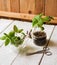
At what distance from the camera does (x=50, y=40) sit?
120cm

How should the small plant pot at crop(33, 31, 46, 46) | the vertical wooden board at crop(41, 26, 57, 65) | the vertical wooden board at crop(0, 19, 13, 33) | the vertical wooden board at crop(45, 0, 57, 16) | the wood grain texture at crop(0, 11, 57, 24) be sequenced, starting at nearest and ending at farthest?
1. the vertical wooden board at crop(41, 26, 57, 65)
2. the small plant pot at crop(33, 31, 46, 46)
3. the vertical wooden board at crop(0, 19, 13, 33)
4. the vertical wooden board at crop(45, 0, 57, 16)
5. the wood grain texture at crop(0, 11, 57, 24)

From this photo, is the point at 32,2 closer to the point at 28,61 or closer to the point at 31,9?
the point at 31,9

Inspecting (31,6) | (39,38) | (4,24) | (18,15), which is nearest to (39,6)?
(31,6)

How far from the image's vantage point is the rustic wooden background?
1.73 m

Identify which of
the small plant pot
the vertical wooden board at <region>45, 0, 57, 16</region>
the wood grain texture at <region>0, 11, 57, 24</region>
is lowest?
the small plant pot

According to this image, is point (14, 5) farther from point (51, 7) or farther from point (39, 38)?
point (39, 38)

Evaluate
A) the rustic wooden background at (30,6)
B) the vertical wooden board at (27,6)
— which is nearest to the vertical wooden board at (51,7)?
the rustic wooden background at (30,6)

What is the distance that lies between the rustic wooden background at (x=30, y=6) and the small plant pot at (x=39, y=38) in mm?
656

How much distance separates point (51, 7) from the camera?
1728 mm

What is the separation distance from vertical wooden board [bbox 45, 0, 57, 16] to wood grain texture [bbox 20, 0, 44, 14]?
0.05 m

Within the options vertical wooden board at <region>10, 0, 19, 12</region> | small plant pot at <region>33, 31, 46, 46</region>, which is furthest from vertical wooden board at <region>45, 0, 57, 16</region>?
small plant pot at <region>33, 31, 46, 46</region>

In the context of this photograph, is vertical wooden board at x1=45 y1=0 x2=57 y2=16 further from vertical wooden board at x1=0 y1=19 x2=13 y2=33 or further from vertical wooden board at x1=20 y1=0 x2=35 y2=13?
vertical wooden board at x1=0 y1=19 x2=13 y2=33

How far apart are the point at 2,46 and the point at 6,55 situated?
0.12m

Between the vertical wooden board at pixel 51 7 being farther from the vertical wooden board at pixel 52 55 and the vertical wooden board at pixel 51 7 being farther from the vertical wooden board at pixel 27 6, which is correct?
the vertical wooden board at pixel 52 55
